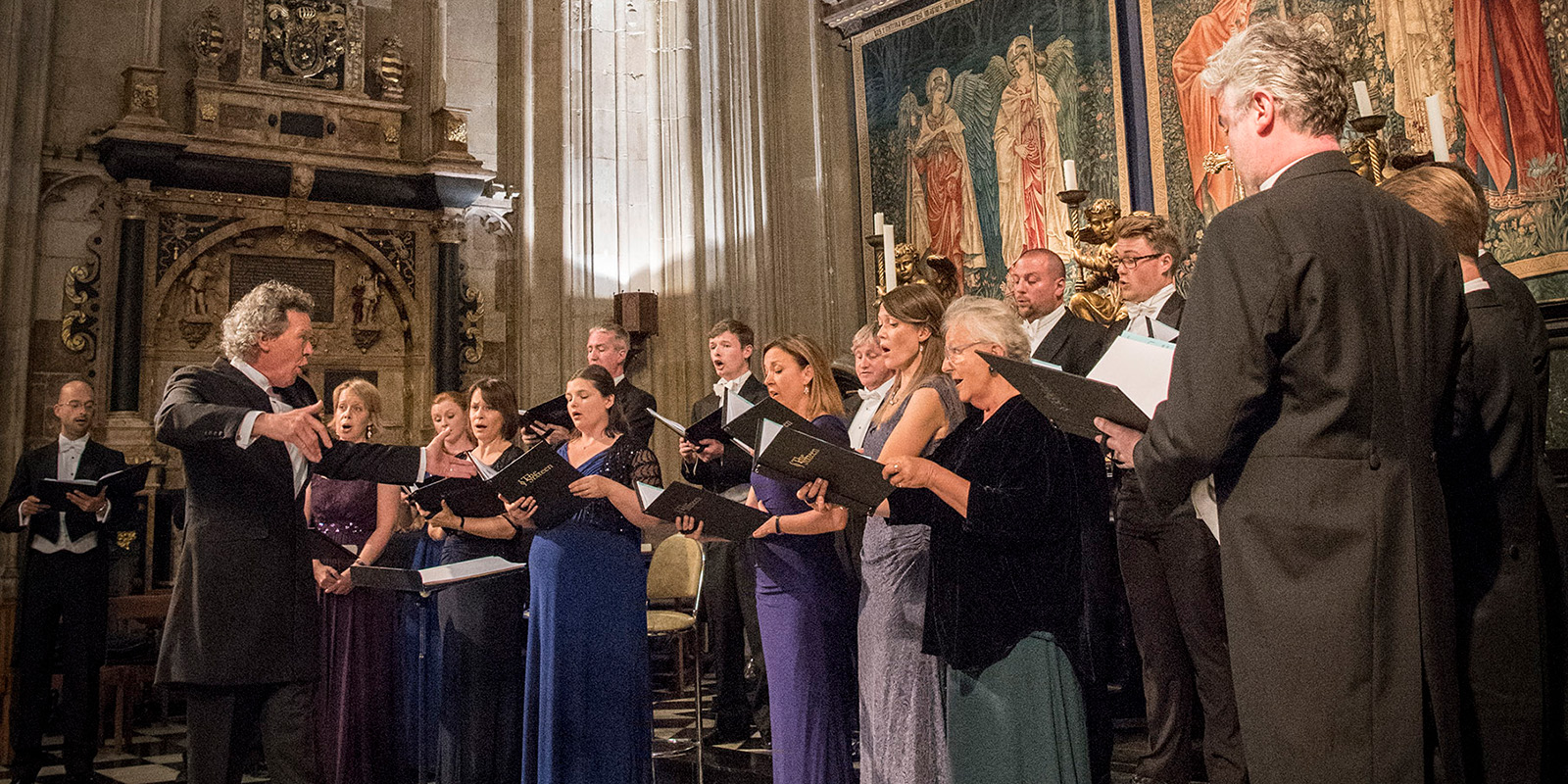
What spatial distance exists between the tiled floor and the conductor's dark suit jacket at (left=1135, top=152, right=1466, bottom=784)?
2339 mm

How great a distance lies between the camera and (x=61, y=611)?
537cm

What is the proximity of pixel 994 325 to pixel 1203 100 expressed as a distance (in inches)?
172

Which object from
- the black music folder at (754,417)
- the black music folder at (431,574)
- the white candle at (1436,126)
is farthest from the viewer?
the black music folder at (431,574)

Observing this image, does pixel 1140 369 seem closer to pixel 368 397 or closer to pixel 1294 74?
pixel 1294 74

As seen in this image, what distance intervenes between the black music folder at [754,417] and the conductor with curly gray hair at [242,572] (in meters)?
1.18

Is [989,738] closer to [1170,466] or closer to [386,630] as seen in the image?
[1170,466]

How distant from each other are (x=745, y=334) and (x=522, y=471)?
1858mm

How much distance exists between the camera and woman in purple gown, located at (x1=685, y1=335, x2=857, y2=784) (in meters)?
3.48

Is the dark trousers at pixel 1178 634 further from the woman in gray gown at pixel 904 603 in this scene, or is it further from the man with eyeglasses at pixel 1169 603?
the woman in gray gown at pixel 904 603

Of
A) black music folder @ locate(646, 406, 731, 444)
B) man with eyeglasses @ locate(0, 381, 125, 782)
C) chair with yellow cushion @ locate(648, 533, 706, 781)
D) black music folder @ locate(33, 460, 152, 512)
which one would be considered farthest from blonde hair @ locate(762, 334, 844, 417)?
man with eyeglasses @ locate(0, 381, 125, 782)

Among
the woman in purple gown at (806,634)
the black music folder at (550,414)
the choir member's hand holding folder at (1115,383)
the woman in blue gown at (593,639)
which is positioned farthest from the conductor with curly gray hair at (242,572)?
the choir member's hand holding folder at (1115,383)

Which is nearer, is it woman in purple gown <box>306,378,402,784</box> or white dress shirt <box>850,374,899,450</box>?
white dress shirt <box>850,374,899,450</box>

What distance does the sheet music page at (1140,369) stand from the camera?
2.05m

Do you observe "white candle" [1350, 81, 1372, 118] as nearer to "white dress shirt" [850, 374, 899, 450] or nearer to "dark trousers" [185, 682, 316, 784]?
"white dress shirt" [850, 374, 899, 450]
